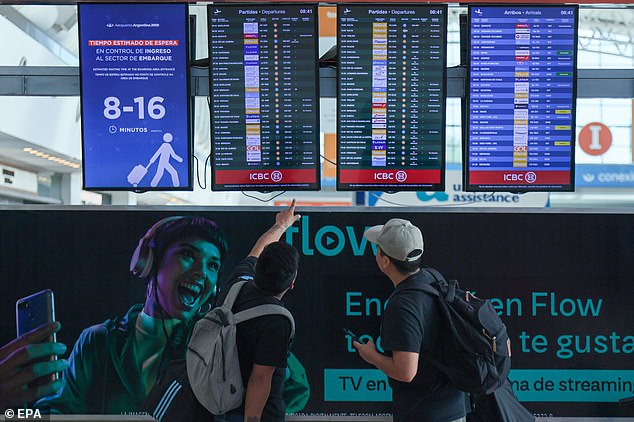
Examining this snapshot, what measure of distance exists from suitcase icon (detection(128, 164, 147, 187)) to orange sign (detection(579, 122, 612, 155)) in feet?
46.3

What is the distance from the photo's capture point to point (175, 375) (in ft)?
11.1

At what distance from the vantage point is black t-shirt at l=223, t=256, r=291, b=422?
306 centimetres

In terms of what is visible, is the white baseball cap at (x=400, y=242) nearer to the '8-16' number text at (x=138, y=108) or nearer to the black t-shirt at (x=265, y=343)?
the black t-shirt at (x=265, y=343)

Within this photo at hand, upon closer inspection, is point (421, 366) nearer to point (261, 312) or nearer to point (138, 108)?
point (261, 312)

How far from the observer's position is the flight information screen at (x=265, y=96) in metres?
4.28

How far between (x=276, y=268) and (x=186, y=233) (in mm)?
1605

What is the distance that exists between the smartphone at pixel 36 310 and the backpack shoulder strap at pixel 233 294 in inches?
72.2

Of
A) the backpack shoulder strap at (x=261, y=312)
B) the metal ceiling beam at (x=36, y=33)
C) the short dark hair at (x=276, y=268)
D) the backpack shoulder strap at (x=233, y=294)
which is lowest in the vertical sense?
the backpack shoulder strap at (x=261, y=312)

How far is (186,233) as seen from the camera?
180 inches

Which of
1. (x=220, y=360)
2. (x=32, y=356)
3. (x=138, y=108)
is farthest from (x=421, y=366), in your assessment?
(x=32, y=356)

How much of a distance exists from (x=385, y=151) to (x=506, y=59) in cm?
94

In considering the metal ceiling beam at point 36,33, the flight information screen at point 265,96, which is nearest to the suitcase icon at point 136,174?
the flight information screen at point 265,96

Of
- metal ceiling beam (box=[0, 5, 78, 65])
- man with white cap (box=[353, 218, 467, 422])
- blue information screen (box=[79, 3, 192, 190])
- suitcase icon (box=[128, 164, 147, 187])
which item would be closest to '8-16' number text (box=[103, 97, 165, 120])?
blue information screen (box=[79, 3, 192, 190])

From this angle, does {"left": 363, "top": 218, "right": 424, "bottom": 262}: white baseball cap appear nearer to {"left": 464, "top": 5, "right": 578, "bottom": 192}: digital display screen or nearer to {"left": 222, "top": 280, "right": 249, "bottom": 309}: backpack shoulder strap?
{"left": 222, "top": 280, "right": 249, "bottom": 309}: backpack shoulder strap
